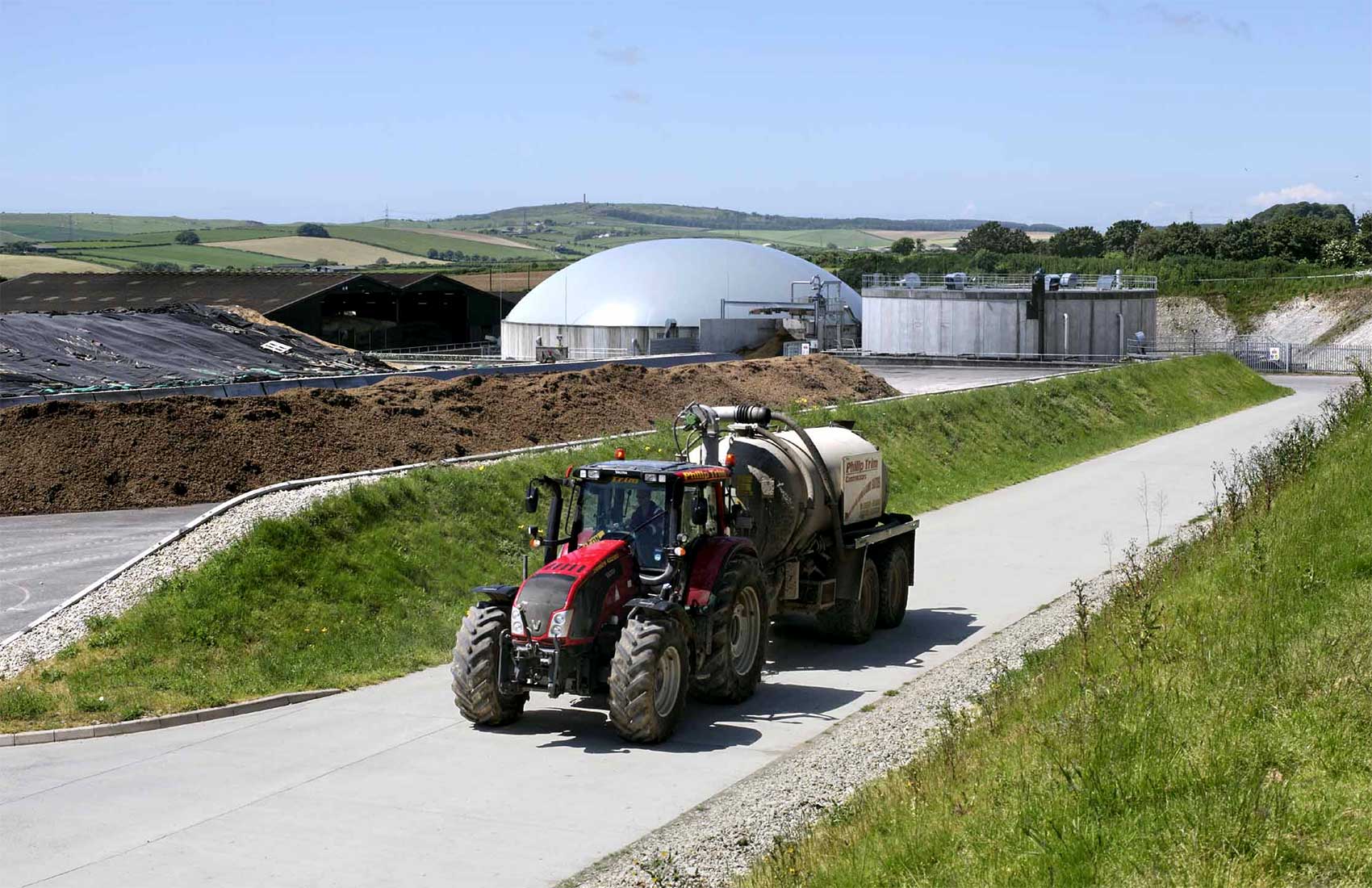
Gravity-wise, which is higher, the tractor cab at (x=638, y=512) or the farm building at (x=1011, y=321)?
the farm building at (x=1011, y=321)

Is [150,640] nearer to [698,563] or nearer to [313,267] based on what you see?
[698,563]

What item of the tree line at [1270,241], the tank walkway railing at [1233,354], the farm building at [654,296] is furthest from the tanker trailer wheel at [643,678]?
the tree line at [1270,241]

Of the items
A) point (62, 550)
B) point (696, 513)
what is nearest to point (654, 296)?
point (62, 550)

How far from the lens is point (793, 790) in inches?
480

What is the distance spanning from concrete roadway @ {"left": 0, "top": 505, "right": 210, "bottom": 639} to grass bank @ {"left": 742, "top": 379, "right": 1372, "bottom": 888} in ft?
43.8

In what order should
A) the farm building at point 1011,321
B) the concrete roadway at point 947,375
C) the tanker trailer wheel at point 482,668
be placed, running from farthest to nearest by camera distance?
the farm building at point 1011,321 → the concrete roadway at point 947,375 → the tanker trailer wheel at point 482,668

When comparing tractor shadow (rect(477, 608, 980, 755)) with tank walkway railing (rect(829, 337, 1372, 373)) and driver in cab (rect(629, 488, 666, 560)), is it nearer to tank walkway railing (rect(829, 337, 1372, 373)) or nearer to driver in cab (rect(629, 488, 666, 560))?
driver in cab (rect(629, 488, 666, 560))

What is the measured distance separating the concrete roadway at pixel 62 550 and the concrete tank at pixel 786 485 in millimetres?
9852

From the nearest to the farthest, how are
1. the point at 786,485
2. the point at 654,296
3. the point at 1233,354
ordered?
the point at 786,485 → the point at 654,296 → the point at 1233,354

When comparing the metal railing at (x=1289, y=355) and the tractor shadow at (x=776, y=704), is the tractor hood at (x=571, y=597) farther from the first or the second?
the metal railing at (x=1289, y=355)

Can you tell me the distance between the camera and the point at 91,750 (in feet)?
47.6

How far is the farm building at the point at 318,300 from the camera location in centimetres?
8594

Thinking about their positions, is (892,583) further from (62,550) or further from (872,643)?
(62,550)

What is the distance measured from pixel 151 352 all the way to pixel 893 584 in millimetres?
39808
